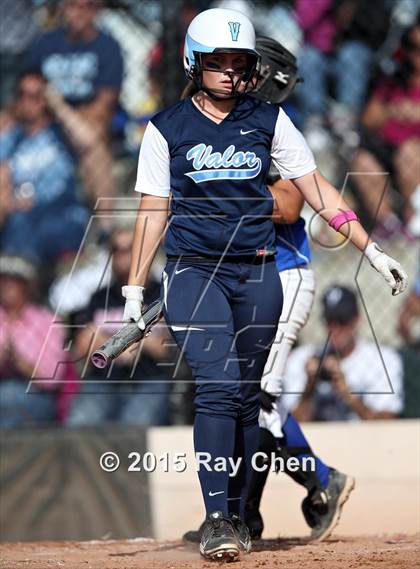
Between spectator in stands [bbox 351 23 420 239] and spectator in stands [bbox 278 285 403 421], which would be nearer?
spectator in stands [bbox 278 285 403 421]

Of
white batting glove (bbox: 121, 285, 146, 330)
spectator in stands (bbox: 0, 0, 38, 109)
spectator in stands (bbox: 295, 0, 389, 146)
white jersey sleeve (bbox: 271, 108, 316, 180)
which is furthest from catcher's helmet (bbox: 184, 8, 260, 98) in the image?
spectator in stands (bbox: 0, 0, 38, 109)

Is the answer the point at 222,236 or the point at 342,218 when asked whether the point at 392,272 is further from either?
the point at 222,236

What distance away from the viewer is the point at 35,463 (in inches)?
275

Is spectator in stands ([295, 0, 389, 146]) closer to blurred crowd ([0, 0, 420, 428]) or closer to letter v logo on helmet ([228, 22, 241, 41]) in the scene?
blurred crowd ([0, 0, 420, 428])

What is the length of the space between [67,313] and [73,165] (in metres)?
1.16

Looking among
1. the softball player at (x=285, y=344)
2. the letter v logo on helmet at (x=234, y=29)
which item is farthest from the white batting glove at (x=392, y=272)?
the letter v logo on helmet at (x=234, y=29)

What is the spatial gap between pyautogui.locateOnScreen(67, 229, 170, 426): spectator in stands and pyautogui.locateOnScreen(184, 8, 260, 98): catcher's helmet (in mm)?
2815

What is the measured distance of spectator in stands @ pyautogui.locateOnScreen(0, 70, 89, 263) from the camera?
26.5 ft

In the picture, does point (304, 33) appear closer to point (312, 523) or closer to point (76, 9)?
point (76, 9)

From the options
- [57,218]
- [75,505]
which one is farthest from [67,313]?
[75,505]

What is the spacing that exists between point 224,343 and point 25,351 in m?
3.53

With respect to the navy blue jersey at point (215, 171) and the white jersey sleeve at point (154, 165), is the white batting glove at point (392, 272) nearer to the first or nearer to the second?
the navy blue jersey at point (215, 171)

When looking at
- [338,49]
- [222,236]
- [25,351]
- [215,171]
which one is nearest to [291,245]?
[222,236]

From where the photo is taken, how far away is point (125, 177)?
8039 millimetres
